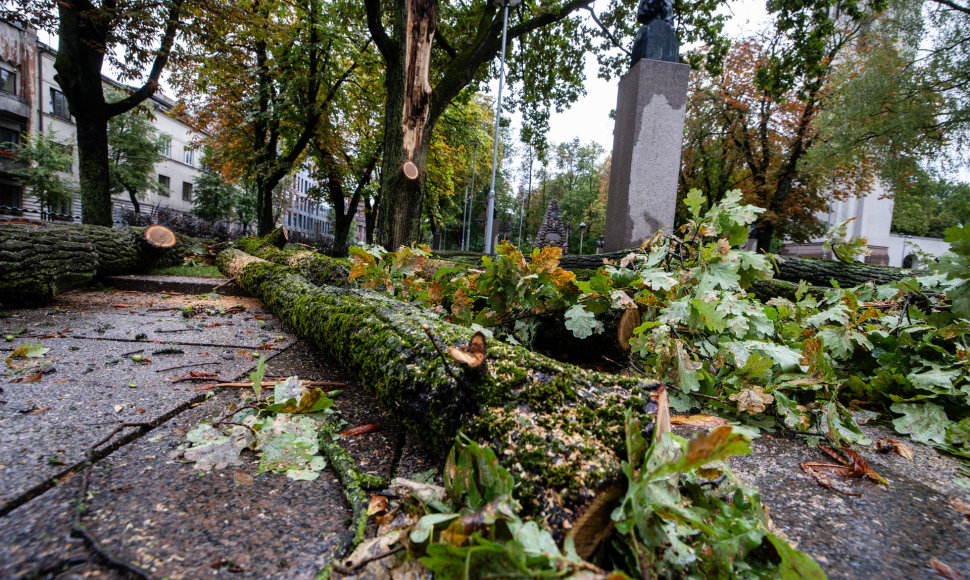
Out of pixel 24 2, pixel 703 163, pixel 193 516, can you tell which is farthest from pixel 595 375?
pixel 703 163

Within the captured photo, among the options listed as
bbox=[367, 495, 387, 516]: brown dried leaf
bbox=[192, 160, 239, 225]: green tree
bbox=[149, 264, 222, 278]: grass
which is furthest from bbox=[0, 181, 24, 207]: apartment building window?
bbox=[367, 495, 387, 516]: brown dried leaf

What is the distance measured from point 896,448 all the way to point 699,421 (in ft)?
2.41

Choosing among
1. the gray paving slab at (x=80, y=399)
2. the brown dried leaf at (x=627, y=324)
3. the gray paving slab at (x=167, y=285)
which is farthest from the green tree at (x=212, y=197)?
the brown dried leaf at (x=627, y=324)

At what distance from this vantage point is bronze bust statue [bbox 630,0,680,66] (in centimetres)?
670

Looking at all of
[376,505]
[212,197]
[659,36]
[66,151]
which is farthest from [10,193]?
[376,505]

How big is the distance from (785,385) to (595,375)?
1.24m

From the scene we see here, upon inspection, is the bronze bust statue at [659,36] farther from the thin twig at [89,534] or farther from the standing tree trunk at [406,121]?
the thin twig at [89,534]

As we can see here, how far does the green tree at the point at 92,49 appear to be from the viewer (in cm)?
758

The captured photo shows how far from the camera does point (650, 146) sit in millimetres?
6699

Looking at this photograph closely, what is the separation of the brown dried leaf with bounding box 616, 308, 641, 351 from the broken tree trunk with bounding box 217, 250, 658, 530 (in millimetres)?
982

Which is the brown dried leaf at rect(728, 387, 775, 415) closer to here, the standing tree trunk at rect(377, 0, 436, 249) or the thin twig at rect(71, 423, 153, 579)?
the thin twig at rect(71, 423, 153, 579)

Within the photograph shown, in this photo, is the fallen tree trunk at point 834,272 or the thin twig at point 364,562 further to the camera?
the fallen tree trunk at point 834,272

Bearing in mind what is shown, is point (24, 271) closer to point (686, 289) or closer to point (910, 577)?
point (686, 289)

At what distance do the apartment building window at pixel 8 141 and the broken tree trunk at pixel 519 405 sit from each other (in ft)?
123
